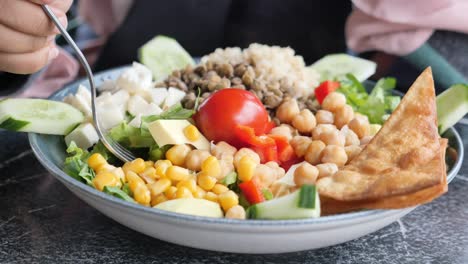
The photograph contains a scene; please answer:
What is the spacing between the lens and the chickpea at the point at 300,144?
1.37 meters

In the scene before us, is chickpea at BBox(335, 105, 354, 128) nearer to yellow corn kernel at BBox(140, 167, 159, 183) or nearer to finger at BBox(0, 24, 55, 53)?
yellow corn kernel at BBox(140, 167, 159, 183)

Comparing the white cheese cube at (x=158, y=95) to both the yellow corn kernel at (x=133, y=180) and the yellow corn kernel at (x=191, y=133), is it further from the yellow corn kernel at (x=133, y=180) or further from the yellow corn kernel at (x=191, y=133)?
the yellow corn kernel at (x=133, y=180)

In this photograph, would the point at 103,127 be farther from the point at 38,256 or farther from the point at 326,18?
the point at 326,18

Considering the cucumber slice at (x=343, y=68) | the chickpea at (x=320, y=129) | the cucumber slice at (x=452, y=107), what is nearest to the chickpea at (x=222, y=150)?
the chickpea at (x=320, y=129)

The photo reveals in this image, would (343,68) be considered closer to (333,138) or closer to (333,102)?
(333,102)

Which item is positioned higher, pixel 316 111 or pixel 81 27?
pixel 316 111

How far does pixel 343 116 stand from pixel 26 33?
0.79 m

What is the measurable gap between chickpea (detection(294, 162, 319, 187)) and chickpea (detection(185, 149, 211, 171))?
8.5 inches

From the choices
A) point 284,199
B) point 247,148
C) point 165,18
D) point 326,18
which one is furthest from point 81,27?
point 284,199

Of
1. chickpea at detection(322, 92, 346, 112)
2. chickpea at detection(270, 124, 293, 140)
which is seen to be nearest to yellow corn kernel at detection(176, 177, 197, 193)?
chickpea at detection(270, 124, 293, 140)

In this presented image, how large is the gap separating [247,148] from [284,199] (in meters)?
0.32

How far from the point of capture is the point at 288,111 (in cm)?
153

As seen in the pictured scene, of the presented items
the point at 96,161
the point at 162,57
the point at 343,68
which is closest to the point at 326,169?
the point at 96,161

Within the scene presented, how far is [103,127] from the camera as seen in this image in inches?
57.5
